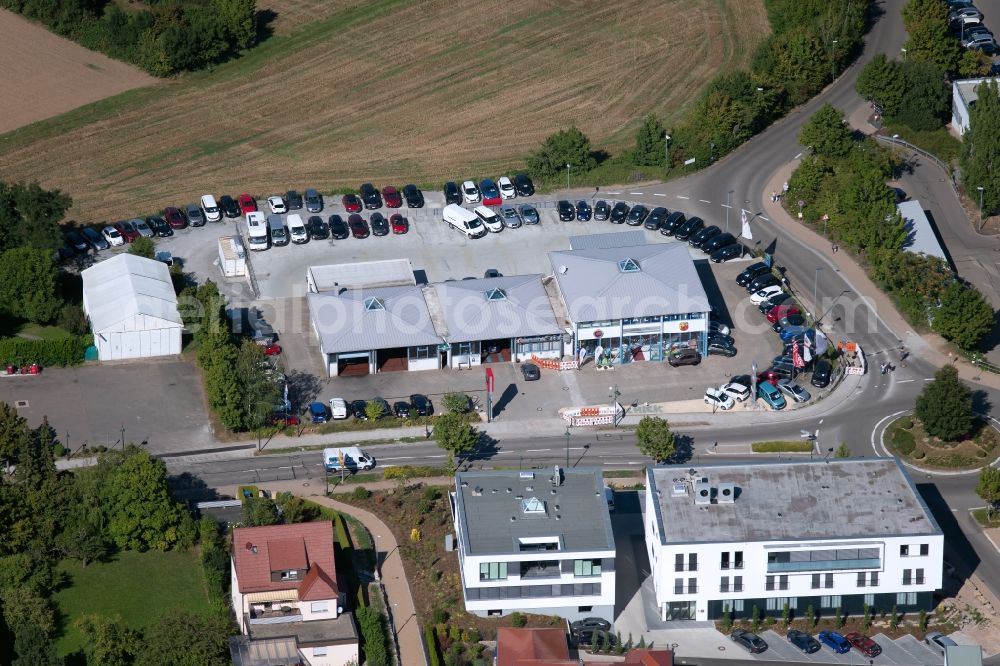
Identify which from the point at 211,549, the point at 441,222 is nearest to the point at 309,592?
the point at 211,549

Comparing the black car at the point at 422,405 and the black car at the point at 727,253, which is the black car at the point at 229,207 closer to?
the black car at the point at 422,405

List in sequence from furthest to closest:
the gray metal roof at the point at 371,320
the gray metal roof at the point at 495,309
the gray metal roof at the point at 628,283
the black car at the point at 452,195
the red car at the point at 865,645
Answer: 1. the black car at the point at 452,195
2. the gray metal roof at the point at 628,283
3. the gray metal roof at the point at 495,309
4. the gray metal roof at the point at 371,320
5. the red car at the point at 865,645

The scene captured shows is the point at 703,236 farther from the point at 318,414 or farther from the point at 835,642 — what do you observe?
the point at 835,642

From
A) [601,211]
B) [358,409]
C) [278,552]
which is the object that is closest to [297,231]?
[358,409]

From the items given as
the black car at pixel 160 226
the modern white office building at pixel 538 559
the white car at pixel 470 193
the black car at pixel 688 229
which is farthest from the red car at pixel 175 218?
the modern white office building at pixel 538 559

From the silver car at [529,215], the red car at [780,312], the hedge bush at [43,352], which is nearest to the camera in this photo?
the hedge bush at [43,352]

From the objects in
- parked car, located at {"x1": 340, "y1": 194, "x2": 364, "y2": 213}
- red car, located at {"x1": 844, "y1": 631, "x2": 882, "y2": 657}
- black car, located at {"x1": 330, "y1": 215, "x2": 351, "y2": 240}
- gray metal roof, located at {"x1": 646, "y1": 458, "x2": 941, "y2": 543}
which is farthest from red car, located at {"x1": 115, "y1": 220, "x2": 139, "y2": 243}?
red car, located at {"x1": 844, "y1": 631, "x2": 882, "y2": 657}
